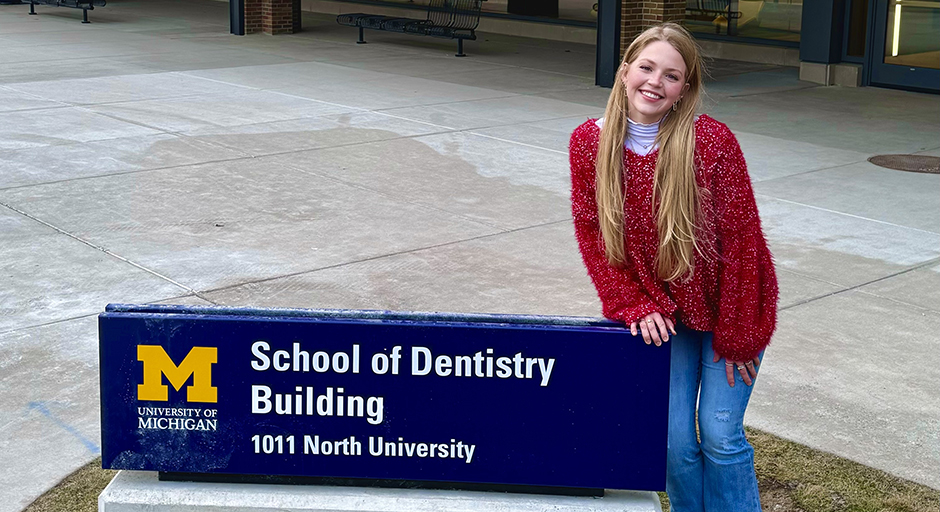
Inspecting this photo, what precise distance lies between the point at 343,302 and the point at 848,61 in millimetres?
10815

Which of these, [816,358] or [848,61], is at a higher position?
[848,61]

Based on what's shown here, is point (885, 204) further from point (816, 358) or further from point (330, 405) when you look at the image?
point (330, 405)

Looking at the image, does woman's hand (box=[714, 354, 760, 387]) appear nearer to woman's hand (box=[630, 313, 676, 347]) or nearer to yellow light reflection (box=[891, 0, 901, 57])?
woman's hand (box=[630, 313, 676, 347])

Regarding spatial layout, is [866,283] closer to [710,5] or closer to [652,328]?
[652,328]

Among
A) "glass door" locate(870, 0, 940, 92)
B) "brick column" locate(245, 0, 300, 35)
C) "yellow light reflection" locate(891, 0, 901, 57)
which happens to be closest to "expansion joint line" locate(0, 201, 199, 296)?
"glass door" locate(870, 0, 940, 92)

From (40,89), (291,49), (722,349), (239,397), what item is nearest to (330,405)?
(239,397)

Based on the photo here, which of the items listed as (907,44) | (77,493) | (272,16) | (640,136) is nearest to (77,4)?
(272,16)

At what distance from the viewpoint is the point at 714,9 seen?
17.8m

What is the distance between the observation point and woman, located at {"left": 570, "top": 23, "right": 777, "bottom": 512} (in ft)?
9.37

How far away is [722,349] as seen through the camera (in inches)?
→ 117

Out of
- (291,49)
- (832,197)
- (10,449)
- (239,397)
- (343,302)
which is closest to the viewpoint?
(239,397)

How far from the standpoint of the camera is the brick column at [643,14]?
581 inches

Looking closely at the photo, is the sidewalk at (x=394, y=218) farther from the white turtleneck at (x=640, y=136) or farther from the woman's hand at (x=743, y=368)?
the white turtleneck at (x=640, y=136)

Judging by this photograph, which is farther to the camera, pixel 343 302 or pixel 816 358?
pixel 343 302
